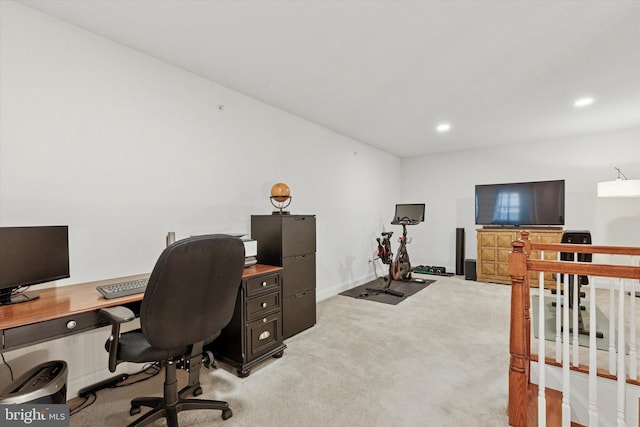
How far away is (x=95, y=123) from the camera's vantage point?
7.16 ft

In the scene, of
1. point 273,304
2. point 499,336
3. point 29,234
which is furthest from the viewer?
point 499,336

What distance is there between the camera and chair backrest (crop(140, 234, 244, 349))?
4.69 ft

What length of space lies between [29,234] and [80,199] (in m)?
0.44

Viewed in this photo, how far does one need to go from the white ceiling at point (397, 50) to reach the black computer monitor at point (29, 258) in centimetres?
146

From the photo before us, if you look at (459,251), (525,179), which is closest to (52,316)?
(459,251)

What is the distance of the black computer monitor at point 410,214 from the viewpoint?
16.9ft

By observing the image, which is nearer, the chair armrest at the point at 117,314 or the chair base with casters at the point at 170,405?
the chair armrest at the point at 117,314

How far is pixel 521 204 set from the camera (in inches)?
204

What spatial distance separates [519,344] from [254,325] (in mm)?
1844

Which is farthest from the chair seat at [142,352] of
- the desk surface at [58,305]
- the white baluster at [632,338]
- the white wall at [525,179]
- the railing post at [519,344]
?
the white wall at [525,179]

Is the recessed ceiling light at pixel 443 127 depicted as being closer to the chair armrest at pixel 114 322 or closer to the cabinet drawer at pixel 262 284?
the cabinet drawer at pixel 262 284

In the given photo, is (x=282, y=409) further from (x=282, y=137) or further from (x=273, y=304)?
(x=282, y=137)

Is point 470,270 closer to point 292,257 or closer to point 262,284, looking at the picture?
point 292,257

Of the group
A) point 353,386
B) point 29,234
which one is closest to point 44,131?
point 29,234
